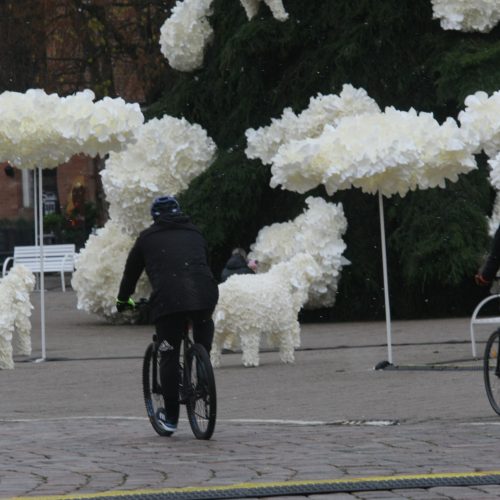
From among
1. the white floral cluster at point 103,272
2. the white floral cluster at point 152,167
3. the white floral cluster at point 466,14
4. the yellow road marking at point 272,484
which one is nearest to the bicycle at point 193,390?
the yellow road marking at point 272,484

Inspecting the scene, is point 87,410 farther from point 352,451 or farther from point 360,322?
point 360,322

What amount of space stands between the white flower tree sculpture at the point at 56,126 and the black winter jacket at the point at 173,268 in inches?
326

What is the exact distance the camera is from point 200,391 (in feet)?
34.9

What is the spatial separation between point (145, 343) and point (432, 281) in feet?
14.9

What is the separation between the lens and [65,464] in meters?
9.39

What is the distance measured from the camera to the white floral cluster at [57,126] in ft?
63.3

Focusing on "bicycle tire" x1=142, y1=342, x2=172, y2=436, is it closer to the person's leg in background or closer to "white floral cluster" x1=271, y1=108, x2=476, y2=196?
the person's leg in background

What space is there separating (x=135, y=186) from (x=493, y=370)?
13333mm

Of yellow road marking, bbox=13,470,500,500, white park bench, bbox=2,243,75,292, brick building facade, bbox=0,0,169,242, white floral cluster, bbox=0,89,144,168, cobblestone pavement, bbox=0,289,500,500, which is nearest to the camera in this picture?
yellow road marking, bbox=13,470,500,500

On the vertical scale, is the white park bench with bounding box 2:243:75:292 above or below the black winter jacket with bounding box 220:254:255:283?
above

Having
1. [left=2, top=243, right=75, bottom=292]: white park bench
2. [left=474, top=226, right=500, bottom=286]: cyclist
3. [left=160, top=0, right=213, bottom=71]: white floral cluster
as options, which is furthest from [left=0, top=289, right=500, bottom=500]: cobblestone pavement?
[left=2, top=243, right=75, bottom=292]: white park bench

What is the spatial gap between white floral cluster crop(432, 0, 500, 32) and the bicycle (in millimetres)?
13950

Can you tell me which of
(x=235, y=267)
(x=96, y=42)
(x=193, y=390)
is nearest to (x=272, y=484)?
(x=193, y=390)

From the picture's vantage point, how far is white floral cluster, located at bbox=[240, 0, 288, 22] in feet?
82.4
